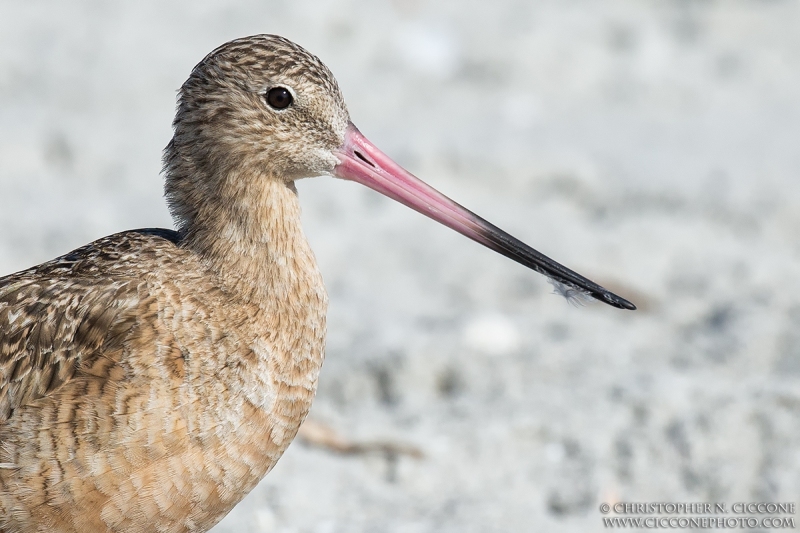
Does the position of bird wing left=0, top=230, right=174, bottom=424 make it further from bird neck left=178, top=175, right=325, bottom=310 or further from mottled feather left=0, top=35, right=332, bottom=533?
bird neck left=178, top=175, right=325, bottom=310

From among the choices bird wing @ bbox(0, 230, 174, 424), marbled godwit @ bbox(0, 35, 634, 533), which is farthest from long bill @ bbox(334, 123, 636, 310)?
bird wing @ bbox(0, 230, 174, 424)

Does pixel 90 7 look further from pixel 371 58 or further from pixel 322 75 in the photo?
pixel 322 75

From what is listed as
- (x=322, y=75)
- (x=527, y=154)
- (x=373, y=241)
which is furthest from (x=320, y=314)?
(x=527, y=154)

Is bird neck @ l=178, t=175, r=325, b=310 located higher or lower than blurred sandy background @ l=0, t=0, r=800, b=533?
lower

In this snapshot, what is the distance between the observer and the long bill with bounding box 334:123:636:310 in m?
4.15

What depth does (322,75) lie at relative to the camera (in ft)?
13.4

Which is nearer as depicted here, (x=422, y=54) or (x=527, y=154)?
(x=527, y=154)

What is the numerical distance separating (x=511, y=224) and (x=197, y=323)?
3.69 meters

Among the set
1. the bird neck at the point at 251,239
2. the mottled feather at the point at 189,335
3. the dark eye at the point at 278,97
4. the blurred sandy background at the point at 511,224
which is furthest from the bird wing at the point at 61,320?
the blurred sandy background at the point at 511,224

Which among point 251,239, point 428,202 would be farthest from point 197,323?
point 428,202

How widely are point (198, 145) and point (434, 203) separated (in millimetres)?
846

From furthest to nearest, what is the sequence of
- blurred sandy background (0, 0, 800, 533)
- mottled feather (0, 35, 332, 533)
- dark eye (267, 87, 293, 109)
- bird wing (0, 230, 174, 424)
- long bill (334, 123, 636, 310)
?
blurred sandy background (0, 0, 800, 533)
long bill (334, 123, 636, 310)
dark eye (267, 87, 293, 109)
bird wing (0, 230, 174, 424)
mottled feather (0, 35, 332, 533)

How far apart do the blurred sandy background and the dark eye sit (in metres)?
1.76

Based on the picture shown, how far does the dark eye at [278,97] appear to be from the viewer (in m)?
4.02
